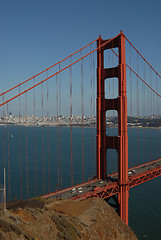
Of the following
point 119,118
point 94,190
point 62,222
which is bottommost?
point 94,190

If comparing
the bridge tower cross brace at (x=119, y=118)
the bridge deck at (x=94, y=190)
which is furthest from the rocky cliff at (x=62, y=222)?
the bridge tower cross brace at (x=119, y=118)

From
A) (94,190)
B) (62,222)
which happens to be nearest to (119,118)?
(94,190)

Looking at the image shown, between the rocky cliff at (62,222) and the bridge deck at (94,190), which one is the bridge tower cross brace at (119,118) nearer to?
the bridge deck at (94,190)

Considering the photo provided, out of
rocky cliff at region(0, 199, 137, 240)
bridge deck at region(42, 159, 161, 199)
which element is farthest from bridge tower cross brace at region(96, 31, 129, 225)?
rocky cliff at region(0, 199, 137, 240)

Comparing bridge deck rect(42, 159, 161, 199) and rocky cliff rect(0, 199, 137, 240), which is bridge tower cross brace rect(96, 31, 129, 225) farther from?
rocky cliff rect(0, 199, 137, 240)

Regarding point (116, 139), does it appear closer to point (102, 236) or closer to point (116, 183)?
point (116, 183)

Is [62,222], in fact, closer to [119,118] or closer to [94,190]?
[94,190]
